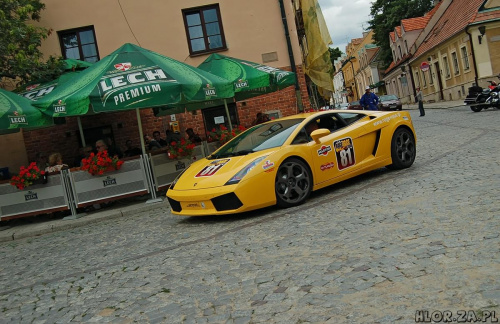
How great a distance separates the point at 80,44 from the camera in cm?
1664

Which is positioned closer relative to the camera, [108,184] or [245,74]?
[108,184]

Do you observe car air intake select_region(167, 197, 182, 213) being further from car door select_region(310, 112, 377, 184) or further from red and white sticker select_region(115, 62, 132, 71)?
red and white sticker select_region(115, 62, 132, 71)

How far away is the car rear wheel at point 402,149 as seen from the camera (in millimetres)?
8680

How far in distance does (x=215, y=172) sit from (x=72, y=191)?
4322 mm

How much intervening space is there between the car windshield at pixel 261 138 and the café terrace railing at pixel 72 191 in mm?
2876

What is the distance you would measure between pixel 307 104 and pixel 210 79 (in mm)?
6983

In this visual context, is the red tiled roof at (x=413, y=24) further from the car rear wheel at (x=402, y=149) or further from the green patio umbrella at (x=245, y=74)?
the car rear wheel at (x=402, y=149)

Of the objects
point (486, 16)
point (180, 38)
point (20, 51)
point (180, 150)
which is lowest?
point (180, 150)

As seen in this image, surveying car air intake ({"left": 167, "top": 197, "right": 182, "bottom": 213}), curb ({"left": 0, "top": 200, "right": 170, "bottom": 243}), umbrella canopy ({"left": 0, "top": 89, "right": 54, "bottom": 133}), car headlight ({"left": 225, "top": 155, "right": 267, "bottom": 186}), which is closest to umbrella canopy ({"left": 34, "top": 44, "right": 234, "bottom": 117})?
umbrella canopy ({"left": 0, "top": 89, "right": 54, "bottom": 133})

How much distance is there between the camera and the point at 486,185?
6188mm

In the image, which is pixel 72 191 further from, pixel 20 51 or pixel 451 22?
pixel 451 22

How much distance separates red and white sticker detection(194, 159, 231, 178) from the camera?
24.0 ft

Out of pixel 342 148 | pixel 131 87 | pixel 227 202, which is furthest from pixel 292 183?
pixel 131 87

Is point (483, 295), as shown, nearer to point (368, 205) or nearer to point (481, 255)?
point (481, 255)
